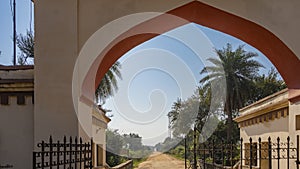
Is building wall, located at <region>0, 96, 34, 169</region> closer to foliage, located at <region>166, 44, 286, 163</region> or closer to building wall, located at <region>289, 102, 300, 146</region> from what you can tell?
building wall, located at <region>289, 102, 300, 146</region>

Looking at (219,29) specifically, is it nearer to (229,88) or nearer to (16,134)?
(16,134)

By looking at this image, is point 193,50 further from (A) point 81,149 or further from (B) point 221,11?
(A) point 81,149

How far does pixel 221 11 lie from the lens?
4652mm

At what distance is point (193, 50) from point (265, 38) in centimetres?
305

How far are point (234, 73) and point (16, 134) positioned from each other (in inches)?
546

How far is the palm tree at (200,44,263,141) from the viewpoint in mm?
17141

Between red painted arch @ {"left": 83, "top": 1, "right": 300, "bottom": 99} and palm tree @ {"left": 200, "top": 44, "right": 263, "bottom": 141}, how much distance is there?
1186cm

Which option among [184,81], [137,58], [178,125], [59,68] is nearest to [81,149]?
[59,68]

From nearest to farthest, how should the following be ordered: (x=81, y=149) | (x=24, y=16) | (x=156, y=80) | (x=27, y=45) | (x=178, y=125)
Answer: (x=81, y=149)
(x=156, y=80)
(x=24, y=16)
(x=27, y=45)
(x=178, y=125)

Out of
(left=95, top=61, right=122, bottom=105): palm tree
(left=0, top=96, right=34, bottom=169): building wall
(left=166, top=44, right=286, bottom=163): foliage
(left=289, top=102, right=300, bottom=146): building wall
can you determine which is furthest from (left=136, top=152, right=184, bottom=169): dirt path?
(left=0, top=96, right=34, bottom=169): building wall

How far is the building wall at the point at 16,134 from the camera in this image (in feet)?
15.0

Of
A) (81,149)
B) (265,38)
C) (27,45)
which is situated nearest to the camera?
(81,149)

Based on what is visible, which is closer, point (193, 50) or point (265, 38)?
point (265, 38)

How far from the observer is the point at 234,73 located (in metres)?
17.4
